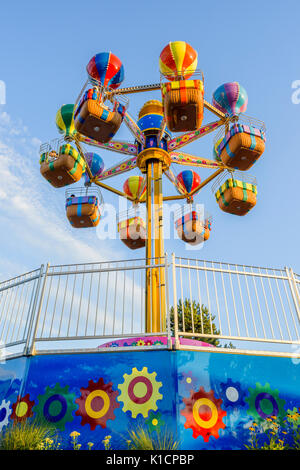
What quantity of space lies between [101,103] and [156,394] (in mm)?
7618

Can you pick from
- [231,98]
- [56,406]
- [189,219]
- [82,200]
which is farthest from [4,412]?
[231,98]

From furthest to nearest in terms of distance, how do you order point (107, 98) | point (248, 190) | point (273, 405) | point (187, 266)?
point (248, 190), point (107, 98), point (187, 266), point (273, 405)

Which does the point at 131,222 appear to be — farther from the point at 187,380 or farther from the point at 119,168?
the point at 187,380

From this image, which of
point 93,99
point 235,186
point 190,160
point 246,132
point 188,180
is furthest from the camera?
point 188,180

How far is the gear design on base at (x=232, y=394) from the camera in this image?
4.62m

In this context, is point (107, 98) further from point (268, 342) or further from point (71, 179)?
point (268, 342)

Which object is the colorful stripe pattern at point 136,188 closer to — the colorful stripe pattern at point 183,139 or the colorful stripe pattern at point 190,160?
the colorful stripe pattern at point 190,160

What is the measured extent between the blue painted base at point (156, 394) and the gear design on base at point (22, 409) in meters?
0.01

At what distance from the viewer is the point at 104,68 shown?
31.6ft
